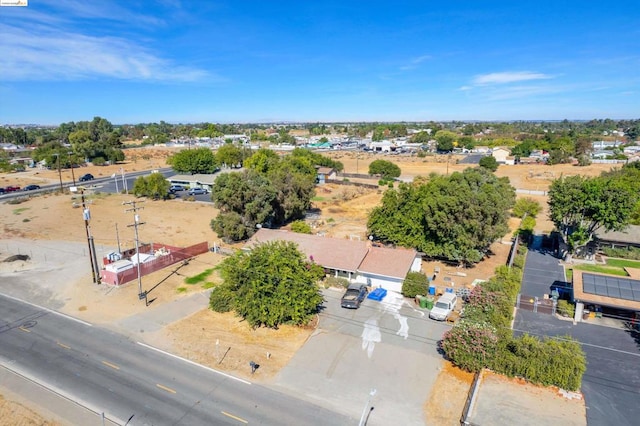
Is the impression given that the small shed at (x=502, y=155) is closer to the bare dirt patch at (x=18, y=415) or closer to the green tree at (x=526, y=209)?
the green tree at (x=526, y=209)

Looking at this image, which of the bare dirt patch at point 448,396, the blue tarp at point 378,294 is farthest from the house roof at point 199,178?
the bare dirt patch at point 448,396

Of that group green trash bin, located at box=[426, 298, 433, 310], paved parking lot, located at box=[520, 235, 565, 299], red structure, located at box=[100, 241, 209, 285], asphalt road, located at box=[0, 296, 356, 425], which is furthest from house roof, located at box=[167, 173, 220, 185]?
paved parking lot, located at box=[520, 235, 565, 299]

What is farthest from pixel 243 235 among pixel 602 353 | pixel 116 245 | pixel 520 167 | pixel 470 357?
pixel 520 167

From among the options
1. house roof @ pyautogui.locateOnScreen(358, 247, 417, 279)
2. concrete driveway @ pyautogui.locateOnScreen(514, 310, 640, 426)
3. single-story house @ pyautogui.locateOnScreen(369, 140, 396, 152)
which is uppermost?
single-story house @ pyautogui.locateOnScreen(369, 140, 396, 152)

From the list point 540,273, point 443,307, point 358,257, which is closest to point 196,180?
point 358,257

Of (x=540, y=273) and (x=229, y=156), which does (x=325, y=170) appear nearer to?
(x=229, y=156)

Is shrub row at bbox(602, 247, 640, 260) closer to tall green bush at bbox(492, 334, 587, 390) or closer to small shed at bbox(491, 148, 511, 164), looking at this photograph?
tall green bush at bbox(492, 334, 587, 390)
